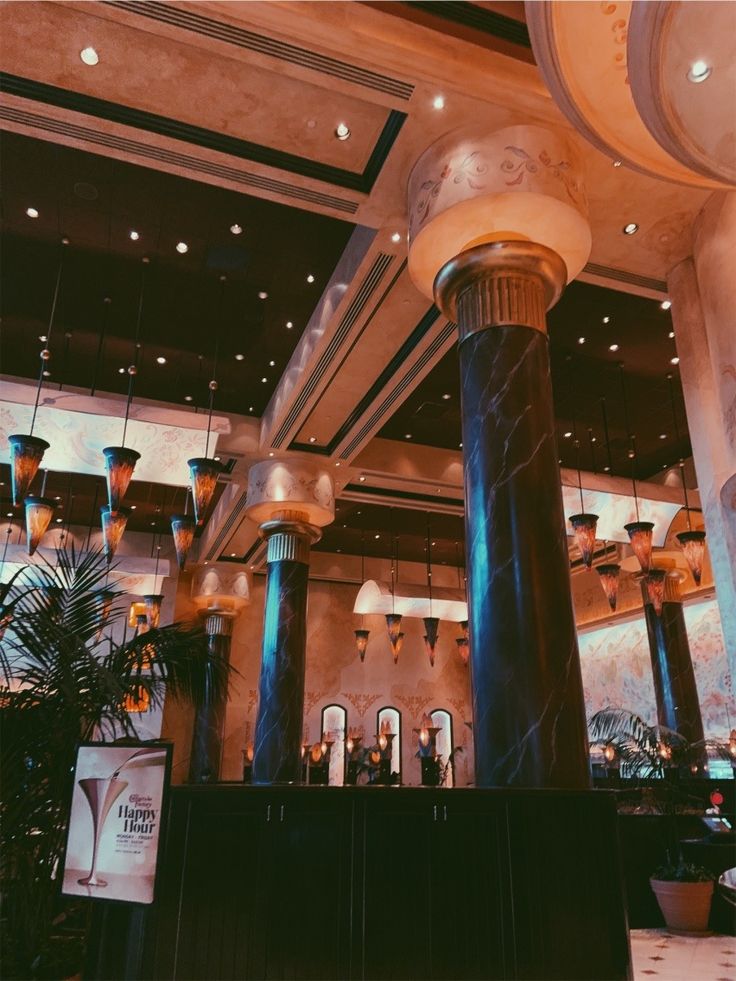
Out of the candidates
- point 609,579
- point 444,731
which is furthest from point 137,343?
point 444,731

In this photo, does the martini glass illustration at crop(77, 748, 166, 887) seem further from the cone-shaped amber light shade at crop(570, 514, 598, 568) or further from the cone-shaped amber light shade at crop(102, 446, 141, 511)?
the cone-shaped amber light shade at crop(570, 514, 598, 568)

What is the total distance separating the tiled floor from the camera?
16.5ft

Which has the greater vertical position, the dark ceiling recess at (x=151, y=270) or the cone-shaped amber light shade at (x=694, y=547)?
the dark ceiling recess at (x=151, y=270)

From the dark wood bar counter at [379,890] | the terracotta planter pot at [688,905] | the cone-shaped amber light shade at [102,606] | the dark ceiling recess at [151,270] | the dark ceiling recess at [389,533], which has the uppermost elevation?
the dark ceiling recess at [389,533]

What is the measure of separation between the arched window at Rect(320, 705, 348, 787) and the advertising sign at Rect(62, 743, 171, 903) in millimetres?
15001

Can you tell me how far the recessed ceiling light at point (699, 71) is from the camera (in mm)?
2562

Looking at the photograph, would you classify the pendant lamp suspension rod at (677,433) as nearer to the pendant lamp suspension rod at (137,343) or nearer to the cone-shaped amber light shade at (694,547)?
the cone-shaped amber light shade at (694,547)

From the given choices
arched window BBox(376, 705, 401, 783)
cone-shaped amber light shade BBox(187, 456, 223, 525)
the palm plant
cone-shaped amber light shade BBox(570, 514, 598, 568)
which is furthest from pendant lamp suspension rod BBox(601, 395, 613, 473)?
arched window BBox(376, 705, 401, 783)

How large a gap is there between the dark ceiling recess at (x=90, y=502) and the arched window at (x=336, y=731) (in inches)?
236

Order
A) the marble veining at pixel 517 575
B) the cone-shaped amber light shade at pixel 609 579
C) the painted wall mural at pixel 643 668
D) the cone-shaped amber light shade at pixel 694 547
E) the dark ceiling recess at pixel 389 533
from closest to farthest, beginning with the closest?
the marble veining at pixel 517 575 → the cone-shaped amber light shade at pixel 694 547 → the cone-shaped amber light shade at pixel 609 579 → the painted wall mural at pixel 643 668 → the dark ceiling recess at pixel 389 533

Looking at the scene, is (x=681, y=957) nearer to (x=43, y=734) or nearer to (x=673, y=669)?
(x=43, y=734)

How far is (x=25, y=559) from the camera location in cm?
1339

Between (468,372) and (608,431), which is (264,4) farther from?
(608,431)

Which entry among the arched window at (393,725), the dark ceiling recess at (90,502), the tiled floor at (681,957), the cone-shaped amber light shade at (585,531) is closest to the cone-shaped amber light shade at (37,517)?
the dark ceiling recess at (90,502)
